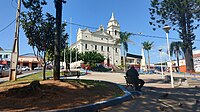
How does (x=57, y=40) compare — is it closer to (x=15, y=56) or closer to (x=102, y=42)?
(x=15, y=56)

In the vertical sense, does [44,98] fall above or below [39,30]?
below

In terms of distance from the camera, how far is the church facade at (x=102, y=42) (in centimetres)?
6075

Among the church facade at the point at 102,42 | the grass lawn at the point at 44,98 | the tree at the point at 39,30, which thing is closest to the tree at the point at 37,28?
the tree at the point at 39,30

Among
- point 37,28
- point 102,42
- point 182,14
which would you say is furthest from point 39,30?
point 102,42

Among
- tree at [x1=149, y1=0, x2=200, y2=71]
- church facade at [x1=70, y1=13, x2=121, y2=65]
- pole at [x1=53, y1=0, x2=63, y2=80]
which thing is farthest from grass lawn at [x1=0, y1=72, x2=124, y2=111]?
church facade at [x1=70, y1=13, x2=121, y2=65]

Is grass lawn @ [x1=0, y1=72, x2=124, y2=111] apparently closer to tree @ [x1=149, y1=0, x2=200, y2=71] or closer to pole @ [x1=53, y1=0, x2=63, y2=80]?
pole @ [x1=53, y1=0, x2=63, y2=80]

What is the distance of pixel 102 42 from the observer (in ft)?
214

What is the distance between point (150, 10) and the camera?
25891 millimetres

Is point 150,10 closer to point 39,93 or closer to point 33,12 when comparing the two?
point 33,12

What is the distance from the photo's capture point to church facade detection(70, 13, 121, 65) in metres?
60.8

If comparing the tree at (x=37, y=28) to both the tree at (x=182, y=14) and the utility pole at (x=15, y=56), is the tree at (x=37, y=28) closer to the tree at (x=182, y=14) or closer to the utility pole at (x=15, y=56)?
the utility pole at (x=15, y=56)

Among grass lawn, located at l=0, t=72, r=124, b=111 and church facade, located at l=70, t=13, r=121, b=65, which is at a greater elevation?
church facade, located at l=70, t=13, r=121, b=65

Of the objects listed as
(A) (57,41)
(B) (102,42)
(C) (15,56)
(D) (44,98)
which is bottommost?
(D) (44,98)

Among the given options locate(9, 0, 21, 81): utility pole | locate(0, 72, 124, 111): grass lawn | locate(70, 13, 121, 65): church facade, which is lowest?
locate(0, 72, 124, 111): grass lawn
